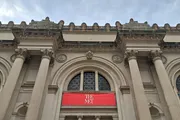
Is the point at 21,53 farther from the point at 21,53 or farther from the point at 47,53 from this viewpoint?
the point at 47,53

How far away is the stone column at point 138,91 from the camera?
11013mm

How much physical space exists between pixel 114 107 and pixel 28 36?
32.9 ft

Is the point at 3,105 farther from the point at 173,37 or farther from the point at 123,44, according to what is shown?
the point at 173,37

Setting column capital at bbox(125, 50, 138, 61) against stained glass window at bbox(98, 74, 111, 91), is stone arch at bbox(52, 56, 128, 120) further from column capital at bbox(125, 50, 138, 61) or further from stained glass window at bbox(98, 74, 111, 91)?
column capital at bbox(125, 50, 138, 61)

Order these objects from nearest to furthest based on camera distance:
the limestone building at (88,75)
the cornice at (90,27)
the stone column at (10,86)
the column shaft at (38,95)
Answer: the column shaft at (38,95) → the stone column at (10,86) → the limestone building at (88,75) → the cornice at (90,27)

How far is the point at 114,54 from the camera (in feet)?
54.2

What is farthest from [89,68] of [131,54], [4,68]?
[4,68]

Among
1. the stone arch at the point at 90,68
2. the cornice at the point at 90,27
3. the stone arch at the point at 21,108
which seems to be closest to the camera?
the stone arch at the point at 21,108

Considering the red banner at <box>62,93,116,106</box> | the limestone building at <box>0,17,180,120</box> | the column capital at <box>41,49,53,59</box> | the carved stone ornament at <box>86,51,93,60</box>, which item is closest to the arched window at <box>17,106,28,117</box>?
the limestone building at <box>0,17,180,120</box>

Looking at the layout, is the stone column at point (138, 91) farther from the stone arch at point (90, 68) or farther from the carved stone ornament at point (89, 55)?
the carved stone ornament at point (89, 55)

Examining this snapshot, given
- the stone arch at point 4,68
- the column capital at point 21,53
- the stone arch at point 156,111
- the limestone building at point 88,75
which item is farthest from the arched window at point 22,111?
the stone arch at point 156,111

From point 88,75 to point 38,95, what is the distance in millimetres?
5375

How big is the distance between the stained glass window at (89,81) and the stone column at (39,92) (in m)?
3.69

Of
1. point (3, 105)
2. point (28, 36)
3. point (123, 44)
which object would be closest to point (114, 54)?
point (123, 44)
